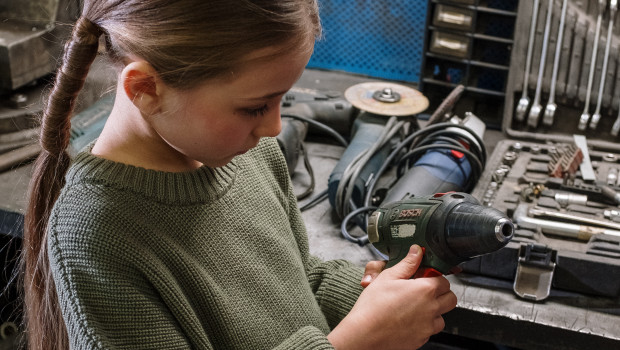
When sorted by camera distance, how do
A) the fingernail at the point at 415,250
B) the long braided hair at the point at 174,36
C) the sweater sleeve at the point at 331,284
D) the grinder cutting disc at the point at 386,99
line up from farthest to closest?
the grinder cutting disc at the point at 386,99 < the sweater sleeve at the point at 331,284 < the fingernail at the point at 415,250 < the long braided hair at the point at 174,36

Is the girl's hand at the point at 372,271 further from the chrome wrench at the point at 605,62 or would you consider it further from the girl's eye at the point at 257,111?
the chrome wrench at the point at 605,62

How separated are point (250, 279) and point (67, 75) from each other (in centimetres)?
33

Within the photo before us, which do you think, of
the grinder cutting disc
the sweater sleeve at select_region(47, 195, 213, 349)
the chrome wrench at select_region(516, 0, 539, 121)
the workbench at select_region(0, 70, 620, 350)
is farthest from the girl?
the chrome wrench at select_region(516, 0, 539, 121)

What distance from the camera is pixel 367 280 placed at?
3.22 ft

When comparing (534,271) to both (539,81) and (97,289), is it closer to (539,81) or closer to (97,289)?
(539,81)

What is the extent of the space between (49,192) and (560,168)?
1203 mm

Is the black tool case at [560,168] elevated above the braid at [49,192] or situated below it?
below

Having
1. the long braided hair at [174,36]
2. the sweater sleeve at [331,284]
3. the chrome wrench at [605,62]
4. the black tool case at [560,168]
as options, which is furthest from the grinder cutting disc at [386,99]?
the long braided hair at [174,36]

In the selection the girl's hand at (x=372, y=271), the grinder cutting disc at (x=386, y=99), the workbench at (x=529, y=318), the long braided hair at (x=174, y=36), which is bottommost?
the workbench at (x=529, y=318)

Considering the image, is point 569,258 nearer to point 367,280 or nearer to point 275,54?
point 367,280

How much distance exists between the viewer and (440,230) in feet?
2.88

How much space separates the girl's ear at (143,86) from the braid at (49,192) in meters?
0.09

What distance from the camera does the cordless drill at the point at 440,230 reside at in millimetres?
819

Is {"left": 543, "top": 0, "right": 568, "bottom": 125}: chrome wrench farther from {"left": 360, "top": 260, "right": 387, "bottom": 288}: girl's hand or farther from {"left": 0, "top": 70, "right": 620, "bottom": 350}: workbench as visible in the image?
{"left": 360, "top": 260, "right": 387, "bottom": 288}: girl's hand
